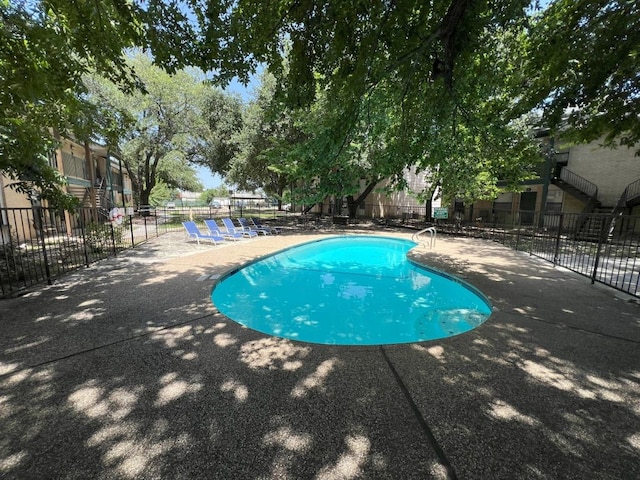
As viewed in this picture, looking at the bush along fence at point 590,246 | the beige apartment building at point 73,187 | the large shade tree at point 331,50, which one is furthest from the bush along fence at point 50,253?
the bush along fence at point 590,246

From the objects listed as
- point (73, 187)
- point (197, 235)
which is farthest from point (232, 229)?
point (73, 187)

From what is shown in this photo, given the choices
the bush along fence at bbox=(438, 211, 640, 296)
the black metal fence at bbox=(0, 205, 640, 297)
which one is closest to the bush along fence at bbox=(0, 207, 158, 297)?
the black metal fence at bbox=(0, 205, 640, 297)

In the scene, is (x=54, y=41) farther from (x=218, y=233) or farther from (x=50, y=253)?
(x=218, y=233)

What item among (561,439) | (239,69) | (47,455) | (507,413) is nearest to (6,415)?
(47,455)

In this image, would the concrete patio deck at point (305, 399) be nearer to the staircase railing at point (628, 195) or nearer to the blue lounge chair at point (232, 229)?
the blue lounge chair at point (232, 229)

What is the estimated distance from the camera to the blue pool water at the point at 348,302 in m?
5.42

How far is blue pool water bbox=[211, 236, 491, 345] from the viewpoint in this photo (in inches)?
213

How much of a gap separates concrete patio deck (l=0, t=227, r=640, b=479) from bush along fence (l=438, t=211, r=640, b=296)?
211 centimetres

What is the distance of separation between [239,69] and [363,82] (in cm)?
201

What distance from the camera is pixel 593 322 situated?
13.6 feet

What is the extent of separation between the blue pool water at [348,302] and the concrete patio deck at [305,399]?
1464 millimetres

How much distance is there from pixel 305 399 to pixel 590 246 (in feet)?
37.1

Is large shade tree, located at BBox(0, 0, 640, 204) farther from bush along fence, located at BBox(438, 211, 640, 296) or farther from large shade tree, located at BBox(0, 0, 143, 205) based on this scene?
bush along fence, located at BBox(438, 211, 640, 296)

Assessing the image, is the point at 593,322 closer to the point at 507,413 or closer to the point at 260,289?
the point at 507,413
